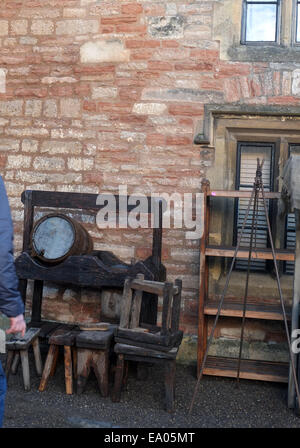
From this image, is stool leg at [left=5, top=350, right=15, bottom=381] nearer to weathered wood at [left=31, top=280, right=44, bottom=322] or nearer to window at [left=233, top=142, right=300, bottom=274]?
weathered wood at [left=31, top=280, right=44, bottom=322]

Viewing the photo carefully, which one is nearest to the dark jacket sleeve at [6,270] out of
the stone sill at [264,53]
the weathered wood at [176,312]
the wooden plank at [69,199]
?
the weathered wood at [176,312]

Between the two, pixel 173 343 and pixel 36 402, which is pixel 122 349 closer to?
pixel 173 343

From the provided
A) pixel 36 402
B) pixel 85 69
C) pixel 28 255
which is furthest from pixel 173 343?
pixel 85 69

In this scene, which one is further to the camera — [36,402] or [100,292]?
[100,292]

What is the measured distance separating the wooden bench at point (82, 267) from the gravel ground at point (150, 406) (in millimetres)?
647

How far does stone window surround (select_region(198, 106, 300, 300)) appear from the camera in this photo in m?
4.77

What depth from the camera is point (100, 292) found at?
5020 mm

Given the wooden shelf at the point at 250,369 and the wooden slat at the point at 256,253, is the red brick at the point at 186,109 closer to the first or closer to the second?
the wooden slat at the point at 256,253

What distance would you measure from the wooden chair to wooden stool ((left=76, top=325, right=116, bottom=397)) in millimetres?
114

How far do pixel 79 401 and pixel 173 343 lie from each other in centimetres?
86

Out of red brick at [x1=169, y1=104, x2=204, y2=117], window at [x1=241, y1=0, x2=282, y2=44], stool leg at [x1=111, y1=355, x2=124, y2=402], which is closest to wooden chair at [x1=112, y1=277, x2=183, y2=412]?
stool leg at [x1=111, y1=355, x2=124, y2=402]

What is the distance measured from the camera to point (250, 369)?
4371mm

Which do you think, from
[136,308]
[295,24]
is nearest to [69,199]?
[136,308]

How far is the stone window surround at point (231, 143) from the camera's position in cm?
477
